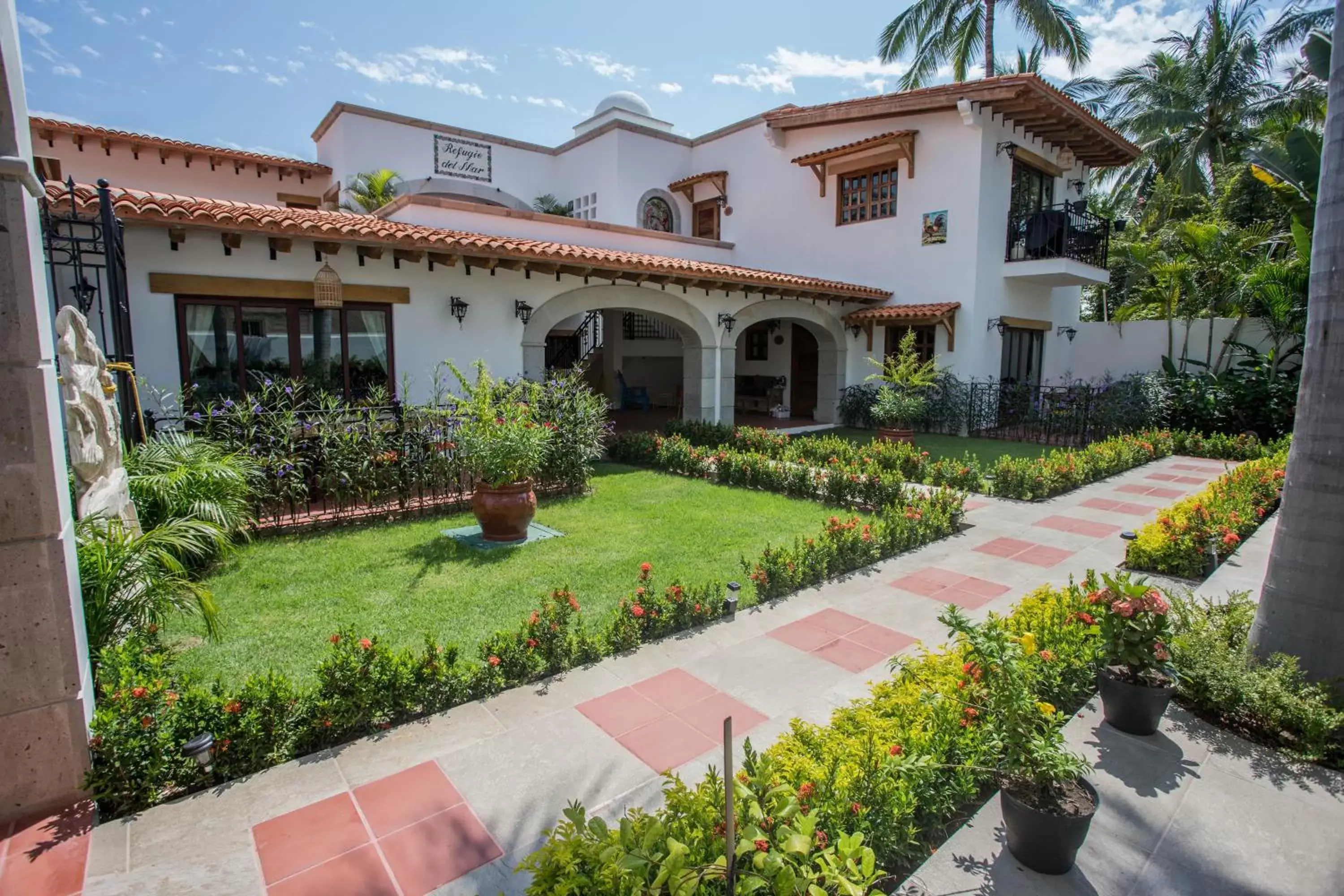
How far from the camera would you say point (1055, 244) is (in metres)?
15.6

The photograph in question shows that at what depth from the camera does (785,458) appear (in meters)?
11.2

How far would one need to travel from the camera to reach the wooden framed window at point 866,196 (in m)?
16.4

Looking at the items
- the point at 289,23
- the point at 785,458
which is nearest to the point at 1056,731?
the point at 785,458

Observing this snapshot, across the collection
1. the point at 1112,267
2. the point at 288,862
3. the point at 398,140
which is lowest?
the point at 288,862

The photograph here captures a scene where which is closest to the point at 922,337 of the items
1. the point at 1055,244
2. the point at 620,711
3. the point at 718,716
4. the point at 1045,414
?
the point at 1045,414

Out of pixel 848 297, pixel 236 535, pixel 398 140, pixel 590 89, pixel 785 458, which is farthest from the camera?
pixel 590 89

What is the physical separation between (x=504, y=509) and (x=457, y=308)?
15.8 ft

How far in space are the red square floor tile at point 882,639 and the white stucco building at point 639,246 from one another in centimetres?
712

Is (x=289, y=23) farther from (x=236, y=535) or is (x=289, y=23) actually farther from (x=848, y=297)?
(x=848, y=297)

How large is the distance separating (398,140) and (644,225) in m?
6.85

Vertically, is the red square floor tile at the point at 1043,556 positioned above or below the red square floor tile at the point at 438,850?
above

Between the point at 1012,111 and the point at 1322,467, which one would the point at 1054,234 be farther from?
the point at 1322,467

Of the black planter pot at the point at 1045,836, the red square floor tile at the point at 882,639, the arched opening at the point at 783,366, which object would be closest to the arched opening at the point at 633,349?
the arched opening at the point at 783,366

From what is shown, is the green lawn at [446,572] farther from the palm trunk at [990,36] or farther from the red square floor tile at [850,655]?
the palm trunk at [990,36]
